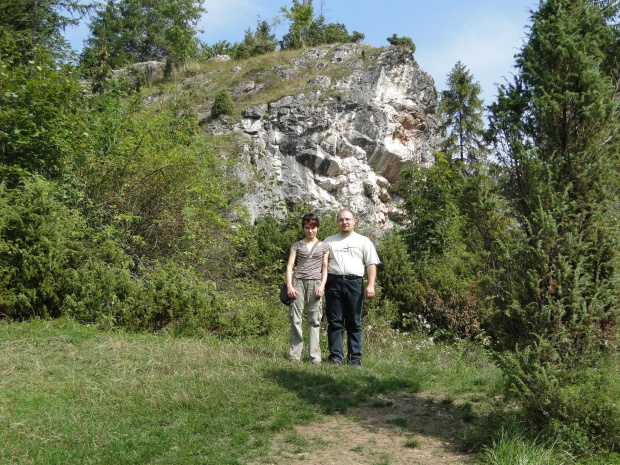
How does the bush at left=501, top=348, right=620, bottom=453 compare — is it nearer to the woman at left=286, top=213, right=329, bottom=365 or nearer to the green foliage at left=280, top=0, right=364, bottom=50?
the woman at left=286, top=213, right=329, bottom=365

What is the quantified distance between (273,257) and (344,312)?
26.6 feet

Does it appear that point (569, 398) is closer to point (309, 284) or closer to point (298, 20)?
point (309, 284)

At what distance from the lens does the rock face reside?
2861 centimetres

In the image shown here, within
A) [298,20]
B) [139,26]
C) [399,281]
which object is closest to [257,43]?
[298,20]

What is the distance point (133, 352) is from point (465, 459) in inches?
169

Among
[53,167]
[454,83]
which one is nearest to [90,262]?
[53,167]

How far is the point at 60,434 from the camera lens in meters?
4.35

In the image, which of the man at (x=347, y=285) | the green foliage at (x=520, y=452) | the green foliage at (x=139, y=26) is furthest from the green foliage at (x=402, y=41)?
the green foliage at (x=520, y=452)

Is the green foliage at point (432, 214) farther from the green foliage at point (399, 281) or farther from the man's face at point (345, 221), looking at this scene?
the man's face at point (345, 221)

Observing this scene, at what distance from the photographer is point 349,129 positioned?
104 ft

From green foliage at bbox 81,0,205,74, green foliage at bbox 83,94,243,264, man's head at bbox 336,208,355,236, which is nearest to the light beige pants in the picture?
man's head at bbox 336,208,355,236

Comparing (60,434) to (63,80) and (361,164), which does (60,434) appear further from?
(361,164)

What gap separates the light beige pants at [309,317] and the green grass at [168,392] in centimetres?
30

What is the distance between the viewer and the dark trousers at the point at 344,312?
6891 mm
